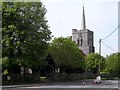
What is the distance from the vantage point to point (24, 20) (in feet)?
157

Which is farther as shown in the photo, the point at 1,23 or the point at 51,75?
the point at 51,75

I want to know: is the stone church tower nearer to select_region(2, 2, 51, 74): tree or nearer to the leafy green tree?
the leafy green tree

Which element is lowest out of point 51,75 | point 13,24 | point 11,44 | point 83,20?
point 51,75

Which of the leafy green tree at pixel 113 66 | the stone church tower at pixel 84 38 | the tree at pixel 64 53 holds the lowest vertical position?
the leafy green tree at pixel 113 66

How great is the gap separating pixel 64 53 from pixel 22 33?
23.5m

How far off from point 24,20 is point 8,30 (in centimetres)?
288

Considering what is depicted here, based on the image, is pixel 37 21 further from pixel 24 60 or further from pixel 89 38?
pixel 89 38

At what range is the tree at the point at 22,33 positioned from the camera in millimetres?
46625

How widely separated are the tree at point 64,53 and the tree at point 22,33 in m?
18.1

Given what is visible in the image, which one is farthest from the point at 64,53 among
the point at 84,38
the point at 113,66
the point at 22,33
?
the point at 84,38

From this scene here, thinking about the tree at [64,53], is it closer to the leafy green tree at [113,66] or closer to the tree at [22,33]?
the tree at [22,33]

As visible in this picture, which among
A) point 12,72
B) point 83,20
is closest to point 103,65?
point 83,20

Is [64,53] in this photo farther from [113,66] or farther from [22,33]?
[113,66]

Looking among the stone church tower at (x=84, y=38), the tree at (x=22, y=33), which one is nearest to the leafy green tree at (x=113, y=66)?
the stone church tower at (x=84, y=38)
